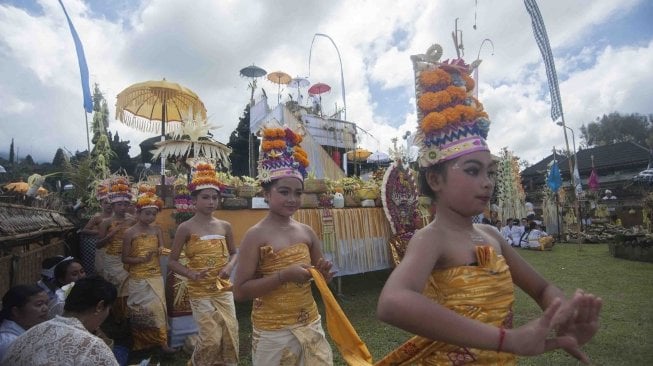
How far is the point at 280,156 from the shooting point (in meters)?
3.28

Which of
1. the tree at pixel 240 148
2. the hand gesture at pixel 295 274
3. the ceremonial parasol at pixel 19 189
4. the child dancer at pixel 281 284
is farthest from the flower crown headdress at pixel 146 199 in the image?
the tree at pixel 240 148

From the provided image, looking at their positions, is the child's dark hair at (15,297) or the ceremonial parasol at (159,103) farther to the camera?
the ceremonial parasol at (159,103)

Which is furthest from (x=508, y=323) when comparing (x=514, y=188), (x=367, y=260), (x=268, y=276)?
(x=514, y=188)

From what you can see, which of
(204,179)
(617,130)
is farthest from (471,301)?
(617,130)

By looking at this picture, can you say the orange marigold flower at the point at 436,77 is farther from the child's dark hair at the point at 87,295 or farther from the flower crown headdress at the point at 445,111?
the child's dark hair at the point at 87,295

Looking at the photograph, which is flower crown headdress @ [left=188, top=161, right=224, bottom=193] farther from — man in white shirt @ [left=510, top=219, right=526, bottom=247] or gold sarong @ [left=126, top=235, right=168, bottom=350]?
man in white shirt @ [left=510, top=219, right=526, bottom=247]

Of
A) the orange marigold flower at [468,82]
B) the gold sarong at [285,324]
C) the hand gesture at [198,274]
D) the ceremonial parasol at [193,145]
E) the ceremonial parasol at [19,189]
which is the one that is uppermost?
the ceremonial parasol at [193,145]

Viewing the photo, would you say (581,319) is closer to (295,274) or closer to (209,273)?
(295,274)

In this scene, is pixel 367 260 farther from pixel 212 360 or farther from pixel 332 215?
pixel 212 360

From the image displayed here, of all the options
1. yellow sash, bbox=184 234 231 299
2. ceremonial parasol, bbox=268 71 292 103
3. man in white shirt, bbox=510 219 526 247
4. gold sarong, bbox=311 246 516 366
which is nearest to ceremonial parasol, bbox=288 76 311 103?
ceremonial parasol, bbox=268 71 292 103

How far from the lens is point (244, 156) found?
2467cm

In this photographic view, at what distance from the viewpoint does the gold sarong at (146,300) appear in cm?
536

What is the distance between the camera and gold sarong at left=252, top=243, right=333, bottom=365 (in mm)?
2828

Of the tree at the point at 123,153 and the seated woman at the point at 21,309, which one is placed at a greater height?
the tree at the point at 123,153
